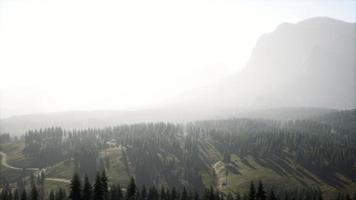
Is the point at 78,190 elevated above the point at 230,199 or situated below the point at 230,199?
above

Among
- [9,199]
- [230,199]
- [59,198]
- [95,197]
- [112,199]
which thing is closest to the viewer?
[95,197]

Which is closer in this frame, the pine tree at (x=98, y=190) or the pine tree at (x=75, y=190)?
the pine tree at (x=98, y=190)

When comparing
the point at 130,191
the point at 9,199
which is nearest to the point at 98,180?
the point at 130,191

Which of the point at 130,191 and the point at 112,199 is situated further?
the point at 112,199

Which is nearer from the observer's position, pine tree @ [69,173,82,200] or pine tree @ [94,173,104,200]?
pine tree @ [94,173,104,200]

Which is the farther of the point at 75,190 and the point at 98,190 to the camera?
the point at 75,190

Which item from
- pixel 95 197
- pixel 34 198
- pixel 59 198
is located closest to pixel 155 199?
pixel 59 198

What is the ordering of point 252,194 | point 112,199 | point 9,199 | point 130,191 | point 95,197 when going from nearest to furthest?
1. point 252,194
2. point 95,197
3. point 130,191
4. point 112,199
5. point 9,199

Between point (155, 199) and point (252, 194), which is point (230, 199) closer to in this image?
point (155, 199)

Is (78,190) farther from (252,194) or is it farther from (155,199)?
(155,199)

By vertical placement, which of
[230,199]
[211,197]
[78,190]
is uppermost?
[78,190]
